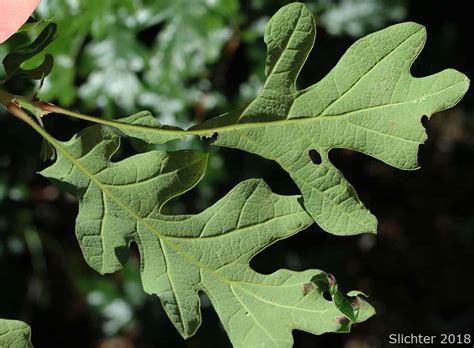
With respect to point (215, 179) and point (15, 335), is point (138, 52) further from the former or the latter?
point (15, 335)

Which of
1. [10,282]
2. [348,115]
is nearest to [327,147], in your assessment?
[348,115]

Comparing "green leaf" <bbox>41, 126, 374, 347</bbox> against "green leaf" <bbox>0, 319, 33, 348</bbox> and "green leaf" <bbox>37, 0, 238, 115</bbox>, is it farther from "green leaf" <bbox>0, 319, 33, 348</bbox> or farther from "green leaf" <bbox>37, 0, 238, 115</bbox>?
"green leaf" <bbox>37, 0, 238, 115</bbox>

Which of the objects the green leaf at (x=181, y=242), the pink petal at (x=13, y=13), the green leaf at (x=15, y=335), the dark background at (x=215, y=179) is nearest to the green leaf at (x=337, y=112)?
the green leaf at (x=181, y=242)

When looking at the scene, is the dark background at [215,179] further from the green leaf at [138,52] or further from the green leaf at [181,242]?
the green leaf at [181,242]

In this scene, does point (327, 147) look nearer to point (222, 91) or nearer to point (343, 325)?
point (343, 325)

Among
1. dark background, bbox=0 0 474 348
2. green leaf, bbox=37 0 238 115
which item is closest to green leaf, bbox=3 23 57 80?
dark background, bbox=0 0 474 348
